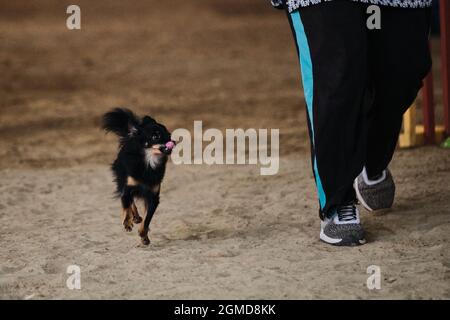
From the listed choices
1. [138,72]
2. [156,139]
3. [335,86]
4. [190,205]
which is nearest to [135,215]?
[156,139]

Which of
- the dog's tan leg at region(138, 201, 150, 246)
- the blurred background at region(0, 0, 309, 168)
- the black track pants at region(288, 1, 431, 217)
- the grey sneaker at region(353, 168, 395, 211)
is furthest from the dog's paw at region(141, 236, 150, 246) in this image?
the blurred background at region(0, 0, 309, 168)

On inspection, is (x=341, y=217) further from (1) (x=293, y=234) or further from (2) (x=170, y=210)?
(2) (x=170, y=210)

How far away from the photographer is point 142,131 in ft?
12.5

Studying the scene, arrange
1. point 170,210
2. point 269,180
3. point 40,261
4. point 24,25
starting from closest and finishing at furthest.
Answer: point 40,261 < point 170,210 < point 269,180 < point 24,25

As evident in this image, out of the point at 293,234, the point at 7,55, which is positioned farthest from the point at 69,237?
the point at 7,55

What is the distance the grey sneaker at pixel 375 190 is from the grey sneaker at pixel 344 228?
44 cm

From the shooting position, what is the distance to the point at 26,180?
5.55 m

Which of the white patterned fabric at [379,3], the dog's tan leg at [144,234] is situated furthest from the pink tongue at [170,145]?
the white patterned fabric at [379,3]

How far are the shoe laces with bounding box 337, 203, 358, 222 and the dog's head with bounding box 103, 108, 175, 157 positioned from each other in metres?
0.84

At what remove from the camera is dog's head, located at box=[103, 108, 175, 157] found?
12.3 feet

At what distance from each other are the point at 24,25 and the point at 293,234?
9665mm

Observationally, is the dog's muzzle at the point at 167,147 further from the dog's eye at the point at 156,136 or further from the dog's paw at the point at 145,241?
the dog's paw at the point at 145,241

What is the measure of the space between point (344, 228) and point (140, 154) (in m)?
0.98

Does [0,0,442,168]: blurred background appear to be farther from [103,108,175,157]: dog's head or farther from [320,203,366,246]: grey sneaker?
[103,108,175,157]: dog's head
